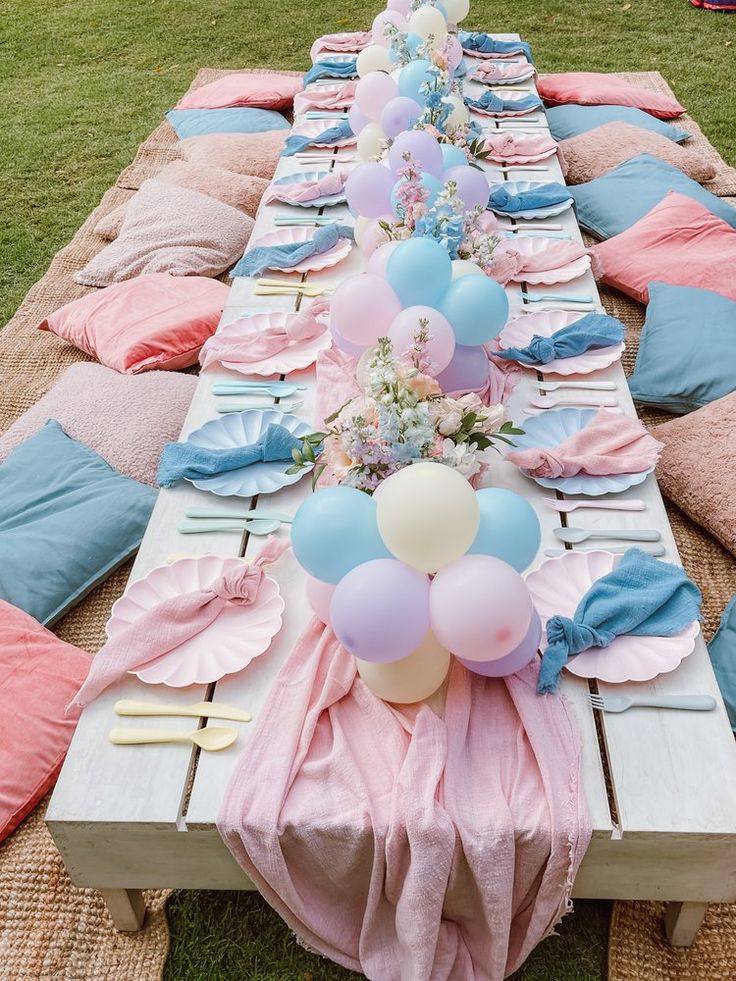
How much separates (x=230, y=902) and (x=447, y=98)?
1875mm

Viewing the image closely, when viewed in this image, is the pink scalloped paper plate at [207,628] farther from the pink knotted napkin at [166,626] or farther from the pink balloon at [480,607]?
the pink balloon at [480,607]

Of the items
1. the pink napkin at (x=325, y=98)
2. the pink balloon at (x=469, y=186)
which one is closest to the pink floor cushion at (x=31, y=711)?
the pink balloon at (x=469, y=186)

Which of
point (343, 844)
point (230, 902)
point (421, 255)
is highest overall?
point (421, 255)

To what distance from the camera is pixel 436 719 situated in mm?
1246

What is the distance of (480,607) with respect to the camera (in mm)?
1124

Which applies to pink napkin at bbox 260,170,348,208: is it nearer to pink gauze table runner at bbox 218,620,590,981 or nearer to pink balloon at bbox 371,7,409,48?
pink balloon at bbox 371,7,409,48

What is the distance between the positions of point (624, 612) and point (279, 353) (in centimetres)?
98

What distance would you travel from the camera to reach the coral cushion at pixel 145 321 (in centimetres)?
241

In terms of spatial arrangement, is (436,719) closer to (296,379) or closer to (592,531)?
(592,531)

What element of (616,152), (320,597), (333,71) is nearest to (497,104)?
(616,152)

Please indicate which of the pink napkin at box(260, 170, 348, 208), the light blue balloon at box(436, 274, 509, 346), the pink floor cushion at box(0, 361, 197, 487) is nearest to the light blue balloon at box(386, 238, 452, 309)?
the light blue balloon at box(436, 274, 509, 346)

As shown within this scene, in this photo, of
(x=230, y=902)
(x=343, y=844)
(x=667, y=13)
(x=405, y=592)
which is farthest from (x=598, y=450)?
(x=667, y=13)

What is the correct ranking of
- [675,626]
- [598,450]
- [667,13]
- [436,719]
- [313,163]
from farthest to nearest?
[667,13] < [313,163] < [598,450] < [675,626] < [436,719]

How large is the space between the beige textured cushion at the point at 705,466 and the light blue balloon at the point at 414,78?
1.02 m
